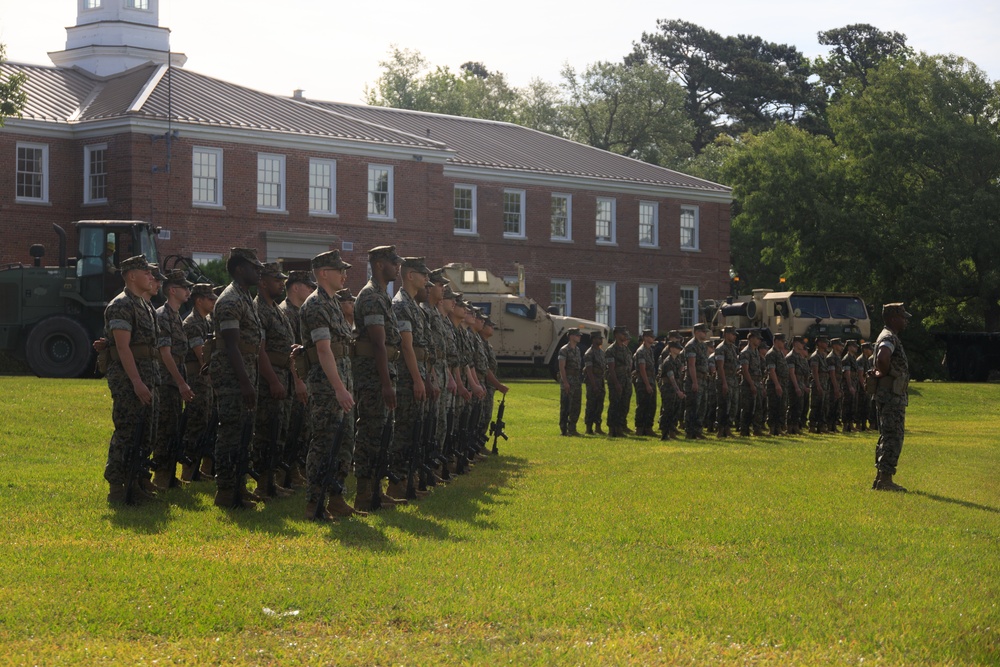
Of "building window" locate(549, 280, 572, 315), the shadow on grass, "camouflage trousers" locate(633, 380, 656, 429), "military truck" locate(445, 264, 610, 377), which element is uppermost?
"building window" locate(549, 280, 572, 315)

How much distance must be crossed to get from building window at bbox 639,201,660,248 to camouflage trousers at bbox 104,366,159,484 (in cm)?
4290

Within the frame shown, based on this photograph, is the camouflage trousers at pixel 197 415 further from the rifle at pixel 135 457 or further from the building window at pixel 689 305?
the building window at pixel 689 305

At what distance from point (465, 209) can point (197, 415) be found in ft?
116

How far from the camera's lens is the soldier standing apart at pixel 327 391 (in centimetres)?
1093

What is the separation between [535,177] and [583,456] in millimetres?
31623

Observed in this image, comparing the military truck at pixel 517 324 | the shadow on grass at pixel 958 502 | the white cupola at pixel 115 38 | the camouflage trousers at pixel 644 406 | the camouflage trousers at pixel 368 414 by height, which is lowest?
the shadow on grass at pixel 958 502

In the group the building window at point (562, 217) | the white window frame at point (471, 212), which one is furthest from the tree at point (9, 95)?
the building window at point (562, 217)

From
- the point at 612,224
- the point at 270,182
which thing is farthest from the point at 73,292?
the point at 612,224

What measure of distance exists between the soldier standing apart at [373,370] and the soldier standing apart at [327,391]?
14.2 inches

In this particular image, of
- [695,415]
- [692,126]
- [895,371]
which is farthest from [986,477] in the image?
[692,126]

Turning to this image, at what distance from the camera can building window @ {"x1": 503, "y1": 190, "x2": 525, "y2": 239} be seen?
49656 millimetres

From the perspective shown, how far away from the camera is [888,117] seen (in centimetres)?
5322

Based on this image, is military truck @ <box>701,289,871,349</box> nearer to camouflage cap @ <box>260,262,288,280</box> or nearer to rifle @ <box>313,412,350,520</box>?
camouflage cap @ <box>260,262,288,280</box>

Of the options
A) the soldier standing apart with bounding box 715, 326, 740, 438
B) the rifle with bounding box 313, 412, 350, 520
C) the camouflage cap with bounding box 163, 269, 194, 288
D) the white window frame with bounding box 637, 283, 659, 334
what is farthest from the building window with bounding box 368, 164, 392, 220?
the rifle with bounding box 313, 412, 350, 520
